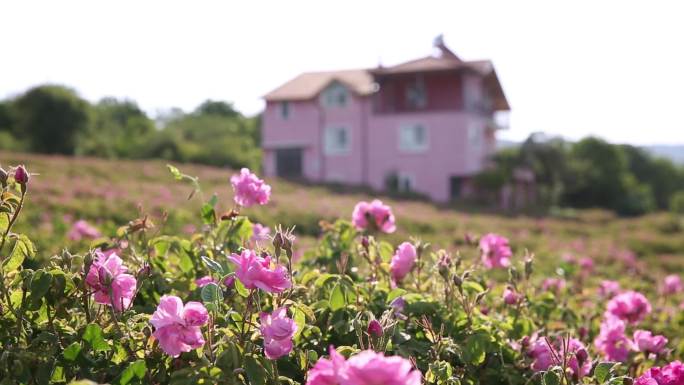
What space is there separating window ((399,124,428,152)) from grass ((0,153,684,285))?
7.60 metres

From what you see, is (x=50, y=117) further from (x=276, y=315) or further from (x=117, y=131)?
(x=276, y=315)

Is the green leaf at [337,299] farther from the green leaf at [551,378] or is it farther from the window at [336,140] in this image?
the window at [336,140]

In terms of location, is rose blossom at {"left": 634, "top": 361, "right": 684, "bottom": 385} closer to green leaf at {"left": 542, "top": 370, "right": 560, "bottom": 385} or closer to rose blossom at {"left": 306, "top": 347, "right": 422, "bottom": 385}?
green leaf at {"left": 542, "top": 370, "right": 560, "bottom": 385}

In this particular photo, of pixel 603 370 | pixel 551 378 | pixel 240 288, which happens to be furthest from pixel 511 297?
pixel 240 288

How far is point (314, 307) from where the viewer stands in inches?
107

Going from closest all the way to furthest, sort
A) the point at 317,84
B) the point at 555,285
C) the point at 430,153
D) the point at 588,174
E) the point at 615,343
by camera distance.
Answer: the point at 615,343
the point at 555,285
the point at 430,153
the point at 317,84
the point at 588,174

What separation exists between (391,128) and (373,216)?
28824 millimetres

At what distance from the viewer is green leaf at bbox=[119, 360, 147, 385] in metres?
2.04

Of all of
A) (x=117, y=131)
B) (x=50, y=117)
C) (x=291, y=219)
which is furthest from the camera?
(x=117, y=131)

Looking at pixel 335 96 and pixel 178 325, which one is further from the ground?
pixel 335 96

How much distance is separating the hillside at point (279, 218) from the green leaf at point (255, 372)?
5.53 m

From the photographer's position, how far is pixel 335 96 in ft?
109

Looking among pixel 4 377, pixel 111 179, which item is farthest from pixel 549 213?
pixel 4 377

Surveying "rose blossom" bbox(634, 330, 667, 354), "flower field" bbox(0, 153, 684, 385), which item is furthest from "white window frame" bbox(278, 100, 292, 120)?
"rose blossom" bbox(634, 330, 667, 354)
